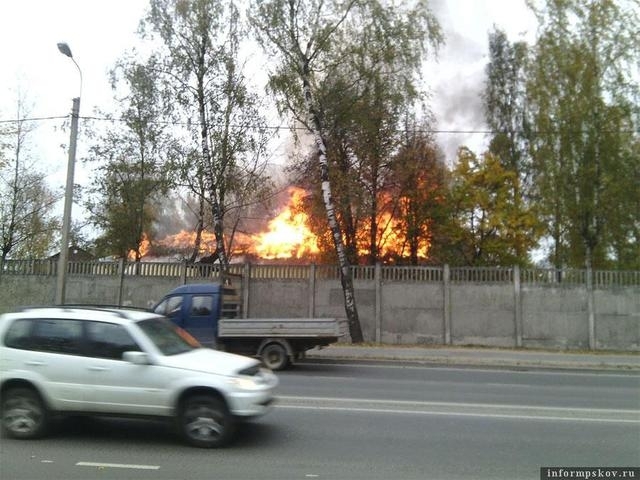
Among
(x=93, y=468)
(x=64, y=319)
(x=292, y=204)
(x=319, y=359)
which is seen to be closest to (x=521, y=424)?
(x=93, y=468)

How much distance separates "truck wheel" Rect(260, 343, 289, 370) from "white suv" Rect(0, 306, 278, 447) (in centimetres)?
637

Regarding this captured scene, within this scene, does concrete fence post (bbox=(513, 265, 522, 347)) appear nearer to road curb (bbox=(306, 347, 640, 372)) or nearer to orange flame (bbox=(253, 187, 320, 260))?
road curb (bbox=(306, 347, 640, 372))

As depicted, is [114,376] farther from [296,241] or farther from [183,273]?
[296,241]

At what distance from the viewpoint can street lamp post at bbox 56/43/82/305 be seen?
623 inches

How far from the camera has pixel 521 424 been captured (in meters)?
7.34

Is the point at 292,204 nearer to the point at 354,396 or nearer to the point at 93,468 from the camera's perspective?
the point at 354,396

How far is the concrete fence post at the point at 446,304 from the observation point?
733 inches

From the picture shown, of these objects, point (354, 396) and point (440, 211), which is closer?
point (354, 396)

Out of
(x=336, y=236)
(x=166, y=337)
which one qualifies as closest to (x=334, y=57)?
(x=336, y=236)

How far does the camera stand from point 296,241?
29688 millimetres

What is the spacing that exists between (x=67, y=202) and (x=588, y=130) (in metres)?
21.8

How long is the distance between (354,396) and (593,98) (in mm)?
20280
